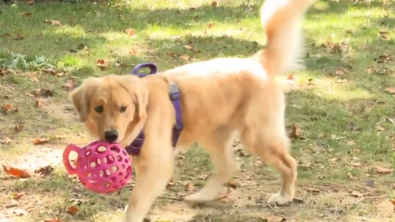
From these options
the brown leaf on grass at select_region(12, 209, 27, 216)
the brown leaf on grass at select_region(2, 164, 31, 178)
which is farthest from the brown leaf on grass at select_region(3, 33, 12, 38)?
the brown leaf on grass at select_region(12, 209, 27, 216)

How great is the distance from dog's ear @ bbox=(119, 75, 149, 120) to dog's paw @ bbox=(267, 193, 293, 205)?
1238mm

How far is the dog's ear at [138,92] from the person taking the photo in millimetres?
3846

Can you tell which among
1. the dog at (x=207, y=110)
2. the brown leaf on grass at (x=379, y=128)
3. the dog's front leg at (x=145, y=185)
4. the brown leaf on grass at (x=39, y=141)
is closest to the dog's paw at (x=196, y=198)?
the dog at (x=207, y=110)

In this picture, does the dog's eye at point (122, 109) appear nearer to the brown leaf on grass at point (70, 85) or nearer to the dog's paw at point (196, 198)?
the dog's paw at point (196, 198)

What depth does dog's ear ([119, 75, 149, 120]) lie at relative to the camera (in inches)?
151

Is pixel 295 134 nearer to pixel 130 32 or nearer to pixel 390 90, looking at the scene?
pixel 390 90

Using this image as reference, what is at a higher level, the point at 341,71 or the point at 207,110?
the point at 207,110

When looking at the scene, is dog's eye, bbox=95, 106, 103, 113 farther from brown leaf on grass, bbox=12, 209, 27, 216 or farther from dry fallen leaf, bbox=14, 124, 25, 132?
dry fallen leaf, bbox=14, 124, 25, 132

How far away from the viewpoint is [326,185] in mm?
4902

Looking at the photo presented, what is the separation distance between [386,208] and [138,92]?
193cm

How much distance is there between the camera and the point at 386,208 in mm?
4477

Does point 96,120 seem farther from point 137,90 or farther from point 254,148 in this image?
point 254,148

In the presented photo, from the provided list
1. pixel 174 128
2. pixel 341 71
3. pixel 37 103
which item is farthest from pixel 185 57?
pixel 174 128

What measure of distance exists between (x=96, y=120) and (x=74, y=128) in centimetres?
205
